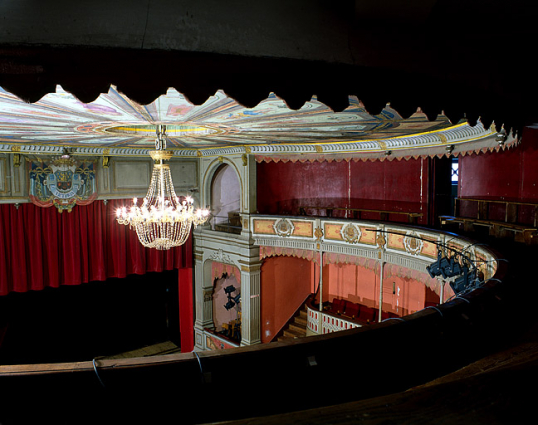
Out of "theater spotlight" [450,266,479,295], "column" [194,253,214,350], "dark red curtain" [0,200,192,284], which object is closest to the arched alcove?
"column" [194,253,214,350]

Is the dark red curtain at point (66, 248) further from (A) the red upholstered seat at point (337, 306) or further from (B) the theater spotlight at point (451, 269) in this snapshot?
(B) the theater spotlight at point (451, 269)

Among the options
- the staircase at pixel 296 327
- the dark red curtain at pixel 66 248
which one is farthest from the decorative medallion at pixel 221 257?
the staircase at pixel 296 327

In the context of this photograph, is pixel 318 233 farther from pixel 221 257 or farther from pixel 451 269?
pixel 451 269

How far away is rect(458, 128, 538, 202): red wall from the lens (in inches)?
296

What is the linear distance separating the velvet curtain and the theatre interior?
52mm

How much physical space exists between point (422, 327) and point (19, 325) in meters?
11.5

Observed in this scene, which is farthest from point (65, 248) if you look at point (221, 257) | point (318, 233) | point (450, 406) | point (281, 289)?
point (450, 406)

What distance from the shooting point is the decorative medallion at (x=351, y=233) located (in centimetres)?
968

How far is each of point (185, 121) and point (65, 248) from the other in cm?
615

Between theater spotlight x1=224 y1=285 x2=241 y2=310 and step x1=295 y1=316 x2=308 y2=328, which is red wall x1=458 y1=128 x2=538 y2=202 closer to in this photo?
step x1=295 y1=316 x2=308 y2=328

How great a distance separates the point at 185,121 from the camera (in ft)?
20.4

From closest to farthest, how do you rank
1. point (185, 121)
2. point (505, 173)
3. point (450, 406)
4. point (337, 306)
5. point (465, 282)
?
point (450, 406), point (465, 282), point (185, 121), point (505, 173), point (337, 306)

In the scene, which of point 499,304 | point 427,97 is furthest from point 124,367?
point 499,304

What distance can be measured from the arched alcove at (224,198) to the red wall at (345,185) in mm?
895
